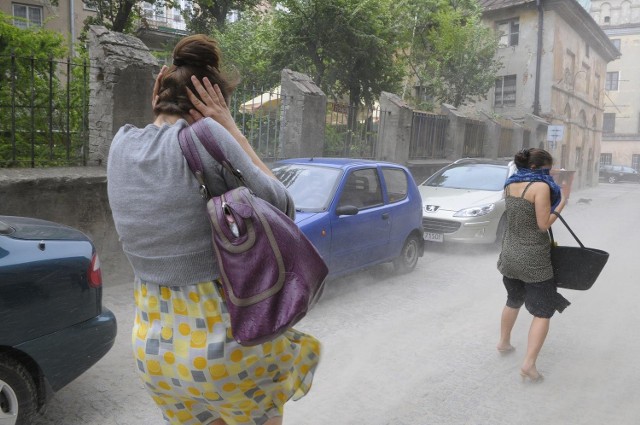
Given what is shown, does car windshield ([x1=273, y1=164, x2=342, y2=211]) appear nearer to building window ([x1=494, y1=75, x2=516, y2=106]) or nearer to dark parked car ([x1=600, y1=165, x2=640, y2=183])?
building window ([x1=494, y1=75, x2=516, y2=106])

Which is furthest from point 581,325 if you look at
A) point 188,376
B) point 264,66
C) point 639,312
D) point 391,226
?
point 264,66

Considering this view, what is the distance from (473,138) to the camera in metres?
18.1

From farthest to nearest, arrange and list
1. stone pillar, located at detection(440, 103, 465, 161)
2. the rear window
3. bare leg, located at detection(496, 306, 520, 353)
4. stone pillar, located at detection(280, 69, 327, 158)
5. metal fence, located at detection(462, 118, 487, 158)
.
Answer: metal fence, located at detection(462, 118, 487, 158)
stone pillar, located at detection(440, 103, 465, 161)
stone pillar, located at detection(280, 69, 327, 158)
the rear window
bare leg, located at detection(496, 306, 520, 353)

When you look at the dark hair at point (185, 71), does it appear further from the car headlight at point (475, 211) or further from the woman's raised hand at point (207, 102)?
the car headlight at point (475, 211)

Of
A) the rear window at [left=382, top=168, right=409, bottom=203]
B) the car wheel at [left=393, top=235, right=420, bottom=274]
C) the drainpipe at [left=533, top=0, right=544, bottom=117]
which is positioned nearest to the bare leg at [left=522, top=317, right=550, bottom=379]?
the rear window at [left=382, top=168, right=409, bottom=203]

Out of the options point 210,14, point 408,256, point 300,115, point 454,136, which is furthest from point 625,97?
point 408,256

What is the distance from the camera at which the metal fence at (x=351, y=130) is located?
466 inches

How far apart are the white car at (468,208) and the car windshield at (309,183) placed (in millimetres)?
3402

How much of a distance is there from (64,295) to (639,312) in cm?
586

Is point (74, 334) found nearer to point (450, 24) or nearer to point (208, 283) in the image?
point (208, 283)

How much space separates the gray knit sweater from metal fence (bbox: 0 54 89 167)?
5317 mm

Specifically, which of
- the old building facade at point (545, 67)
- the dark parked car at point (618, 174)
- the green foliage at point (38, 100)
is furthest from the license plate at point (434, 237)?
the dark parked car at point (618, 174)

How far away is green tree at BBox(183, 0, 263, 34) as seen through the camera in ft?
65.9

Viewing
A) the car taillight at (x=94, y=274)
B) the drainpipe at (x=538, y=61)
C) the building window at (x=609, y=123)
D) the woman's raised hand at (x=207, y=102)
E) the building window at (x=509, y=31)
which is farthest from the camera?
the building window at (x=609, y=123)
